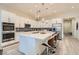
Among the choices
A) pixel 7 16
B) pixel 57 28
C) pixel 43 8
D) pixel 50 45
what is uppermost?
pixel 43 8

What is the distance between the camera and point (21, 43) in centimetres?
266

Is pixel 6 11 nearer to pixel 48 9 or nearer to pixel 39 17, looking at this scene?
pixel 39 17

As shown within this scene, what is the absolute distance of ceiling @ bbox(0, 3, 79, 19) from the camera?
8.31 ft

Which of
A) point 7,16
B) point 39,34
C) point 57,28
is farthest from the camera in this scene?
point 39,34

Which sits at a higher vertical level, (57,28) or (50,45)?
(57,28)

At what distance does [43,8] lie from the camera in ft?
8.63

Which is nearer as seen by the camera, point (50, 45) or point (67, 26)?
point (67, 26)

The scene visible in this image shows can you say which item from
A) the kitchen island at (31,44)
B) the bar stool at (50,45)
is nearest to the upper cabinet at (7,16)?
the kitchen island at (31,44)

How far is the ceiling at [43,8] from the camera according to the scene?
2.53 meters

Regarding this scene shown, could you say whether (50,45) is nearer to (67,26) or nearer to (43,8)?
(67,26)

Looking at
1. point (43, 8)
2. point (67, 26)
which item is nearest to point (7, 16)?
point (43, 8)

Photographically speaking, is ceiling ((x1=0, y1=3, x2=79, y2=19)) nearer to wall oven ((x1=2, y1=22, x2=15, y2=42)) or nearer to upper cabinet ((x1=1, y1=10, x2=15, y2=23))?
upper cabinet ((x1=1, y1=10, x2=15, y2=23))

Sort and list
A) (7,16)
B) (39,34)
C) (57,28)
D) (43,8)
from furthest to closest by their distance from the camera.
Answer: (39,34)
(57,28)
(43,8)
(7,16)
